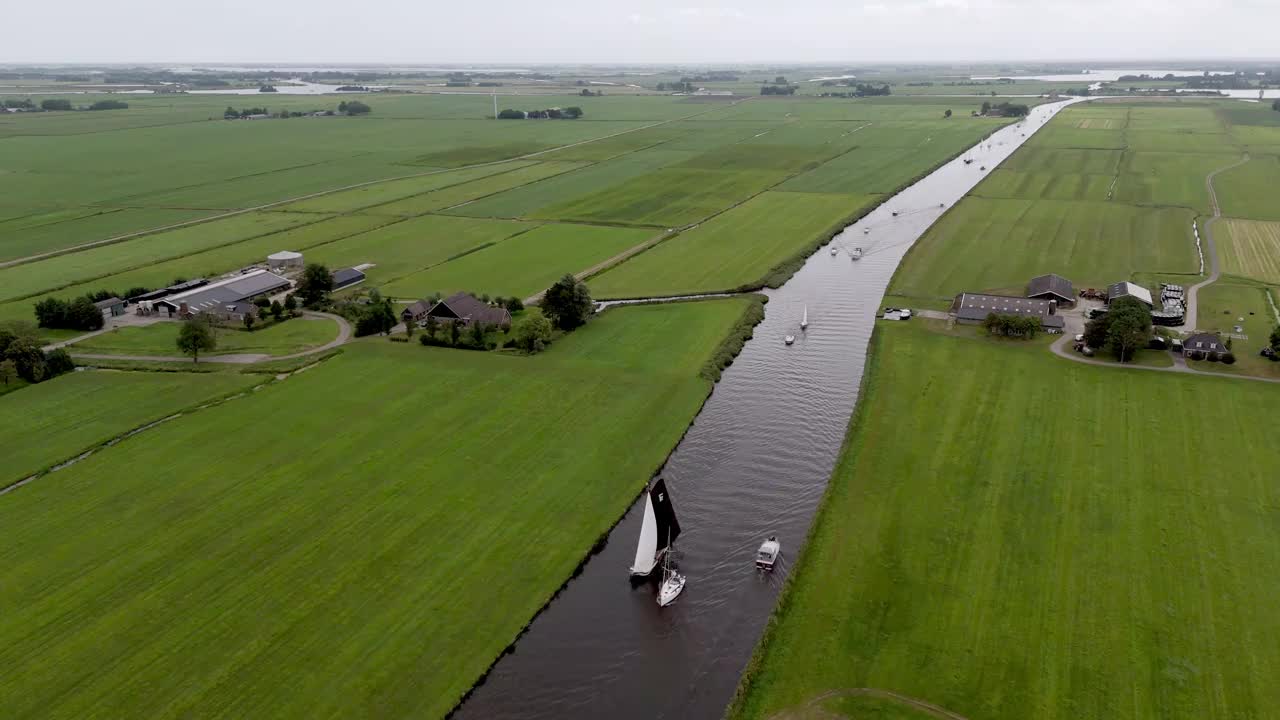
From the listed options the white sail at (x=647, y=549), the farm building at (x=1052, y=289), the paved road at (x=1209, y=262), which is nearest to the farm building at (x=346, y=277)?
the white sail at (x=647, y=549)

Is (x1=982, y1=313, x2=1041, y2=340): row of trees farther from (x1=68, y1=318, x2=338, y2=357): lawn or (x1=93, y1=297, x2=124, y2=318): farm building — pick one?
(x1=93, y1=297, x2=124, y2=318): farm building

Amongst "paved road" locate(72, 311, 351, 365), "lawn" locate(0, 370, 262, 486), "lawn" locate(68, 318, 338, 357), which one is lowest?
"lawn" locate(0, 370, 262, 486)

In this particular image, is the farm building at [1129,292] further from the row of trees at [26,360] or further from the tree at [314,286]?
the row of trees at [26,360]

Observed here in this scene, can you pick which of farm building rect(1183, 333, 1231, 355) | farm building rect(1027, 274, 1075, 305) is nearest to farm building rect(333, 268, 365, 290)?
farm building rect(1027, 274, 1075, 305)

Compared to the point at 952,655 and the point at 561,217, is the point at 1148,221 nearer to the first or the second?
the point at 561,217

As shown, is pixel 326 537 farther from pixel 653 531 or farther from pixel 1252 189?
pixel 1252 189

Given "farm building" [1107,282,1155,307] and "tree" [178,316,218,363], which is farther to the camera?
"farm building" [1107,282,1155,307]
